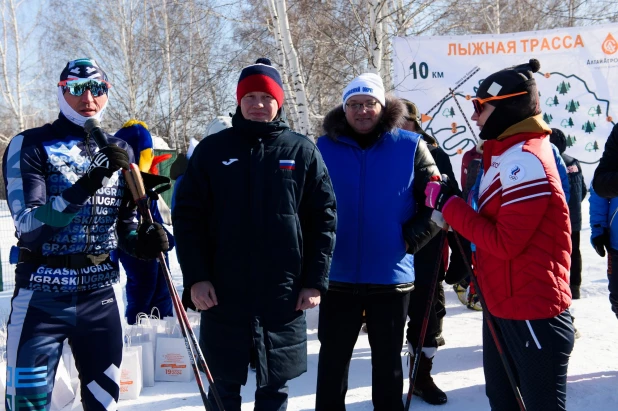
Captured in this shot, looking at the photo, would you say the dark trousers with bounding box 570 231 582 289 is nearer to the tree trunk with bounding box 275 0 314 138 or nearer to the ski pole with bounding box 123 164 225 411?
the tree trunk with bounding box 275 0 314 138

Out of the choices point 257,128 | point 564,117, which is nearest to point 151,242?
point 257,128

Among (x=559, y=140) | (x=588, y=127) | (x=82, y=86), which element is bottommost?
(x=559, y=140)

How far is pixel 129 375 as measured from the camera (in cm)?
350

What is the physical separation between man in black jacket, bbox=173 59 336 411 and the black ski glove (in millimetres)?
287

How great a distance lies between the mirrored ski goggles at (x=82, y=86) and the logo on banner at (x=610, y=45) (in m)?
6.24

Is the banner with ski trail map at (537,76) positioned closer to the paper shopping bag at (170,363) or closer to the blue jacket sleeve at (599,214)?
the blue jacket sleeve at (599,214)

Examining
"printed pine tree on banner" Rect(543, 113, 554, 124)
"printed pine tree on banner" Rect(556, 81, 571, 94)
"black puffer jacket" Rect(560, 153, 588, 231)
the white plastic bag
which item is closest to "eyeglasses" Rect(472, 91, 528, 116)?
the white plastic bag

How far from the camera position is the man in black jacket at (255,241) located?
234 cm

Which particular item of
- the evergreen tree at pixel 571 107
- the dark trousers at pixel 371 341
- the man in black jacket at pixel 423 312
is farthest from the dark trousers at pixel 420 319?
the evergreen tree at pixel 571 107

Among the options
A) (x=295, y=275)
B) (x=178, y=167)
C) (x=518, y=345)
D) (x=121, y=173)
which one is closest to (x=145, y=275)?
(x=178, y=167)

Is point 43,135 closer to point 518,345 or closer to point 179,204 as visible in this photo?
point 179,204

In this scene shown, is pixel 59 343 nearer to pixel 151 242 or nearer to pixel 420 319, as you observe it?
pixel 151 242

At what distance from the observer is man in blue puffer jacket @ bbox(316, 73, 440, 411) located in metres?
2.86

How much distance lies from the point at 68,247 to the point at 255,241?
0.78 m
